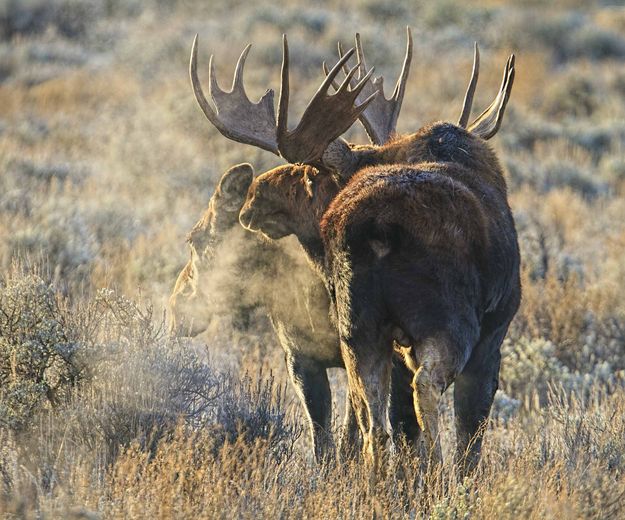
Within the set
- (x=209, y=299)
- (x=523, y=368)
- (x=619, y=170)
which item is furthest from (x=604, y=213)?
(x=209, y=299)

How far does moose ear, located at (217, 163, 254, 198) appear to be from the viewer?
5.76 m

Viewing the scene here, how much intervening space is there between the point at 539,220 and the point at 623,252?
1.69m

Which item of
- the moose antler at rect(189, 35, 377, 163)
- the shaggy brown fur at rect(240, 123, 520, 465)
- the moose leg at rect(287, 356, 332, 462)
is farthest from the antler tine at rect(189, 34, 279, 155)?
the shaggy brown fur at rect(240, 123, 520, 465)

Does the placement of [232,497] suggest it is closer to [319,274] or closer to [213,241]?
[319,274]

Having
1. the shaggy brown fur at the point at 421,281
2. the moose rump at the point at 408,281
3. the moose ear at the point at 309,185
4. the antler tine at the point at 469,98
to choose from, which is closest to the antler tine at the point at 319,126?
the moose ear at the point at 309,185

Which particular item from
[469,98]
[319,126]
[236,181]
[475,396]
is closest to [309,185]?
[319,126]

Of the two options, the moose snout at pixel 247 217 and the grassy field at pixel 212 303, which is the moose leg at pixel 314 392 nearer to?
the grassy field at pixel 212 303

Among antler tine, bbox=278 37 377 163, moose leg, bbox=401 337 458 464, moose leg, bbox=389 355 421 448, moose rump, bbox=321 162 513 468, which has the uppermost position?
antler tine, bbox=278 37 377 163

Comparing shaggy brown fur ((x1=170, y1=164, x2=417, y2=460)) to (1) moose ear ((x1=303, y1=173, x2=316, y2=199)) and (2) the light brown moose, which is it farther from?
(2) the light brown moose

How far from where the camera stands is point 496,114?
6.12 metres

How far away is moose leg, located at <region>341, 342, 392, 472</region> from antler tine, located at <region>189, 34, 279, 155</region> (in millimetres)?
1603

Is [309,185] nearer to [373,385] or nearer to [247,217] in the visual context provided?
[247,217]

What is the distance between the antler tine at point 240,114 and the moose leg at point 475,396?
1530 mm

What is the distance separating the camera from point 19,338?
5328mm
